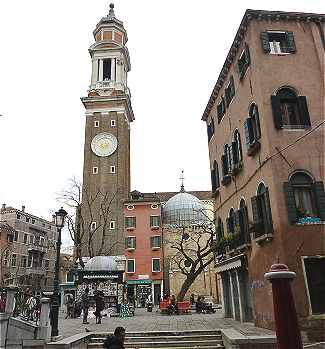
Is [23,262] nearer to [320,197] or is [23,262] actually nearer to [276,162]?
[276,162]

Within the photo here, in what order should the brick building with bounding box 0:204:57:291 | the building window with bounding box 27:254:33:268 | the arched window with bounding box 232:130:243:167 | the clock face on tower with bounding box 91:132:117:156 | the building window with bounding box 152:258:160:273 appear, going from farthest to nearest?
the building window with bounding box 27:254:33:268
the brick building with bounding box 0:204:57:291
the clock face on tower with bounding box 91:132:117:156
the building window with bounding box 152:258:160:273
the arched window with bounding box 232:130:243:167

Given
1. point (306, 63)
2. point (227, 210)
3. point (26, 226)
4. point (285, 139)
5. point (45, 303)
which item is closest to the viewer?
point (45, 303)

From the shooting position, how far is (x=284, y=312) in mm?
3889

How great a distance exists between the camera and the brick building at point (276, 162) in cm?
1232

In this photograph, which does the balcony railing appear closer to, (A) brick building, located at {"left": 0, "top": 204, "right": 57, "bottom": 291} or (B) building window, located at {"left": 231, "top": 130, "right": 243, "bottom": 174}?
(A) brick building, located at {"left": 0, "top": 204, "right": 57, "bottom": 291}

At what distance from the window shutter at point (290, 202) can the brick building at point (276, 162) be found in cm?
3

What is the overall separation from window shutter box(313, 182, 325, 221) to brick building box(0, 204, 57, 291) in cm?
4346

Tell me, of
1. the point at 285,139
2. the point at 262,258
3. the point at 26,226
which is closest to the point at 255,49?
the point at 285,139

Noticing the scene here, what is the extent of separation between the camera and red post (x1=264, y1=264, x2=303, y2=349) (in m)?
3.79

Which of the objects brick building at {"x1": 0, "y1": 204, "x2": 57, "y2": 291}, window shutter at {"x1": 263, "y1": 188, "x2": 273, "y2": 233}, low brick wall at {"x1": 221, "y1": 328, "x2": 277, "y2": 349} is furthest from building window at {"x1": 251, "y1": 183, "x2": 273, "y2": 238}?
brick building at {"x1": 0, "y1": 204, "x2": 57, "y2": 291}

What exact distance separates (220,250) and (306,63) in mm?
10128

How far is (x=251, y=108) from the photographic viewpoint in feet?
50.3

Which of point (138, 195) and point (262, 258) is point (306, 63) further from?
point (138, 195)

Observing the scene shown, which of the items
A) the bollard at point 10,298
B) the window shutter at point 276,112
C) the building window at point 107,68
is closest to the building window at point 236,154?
the window shutter at point 276,112
